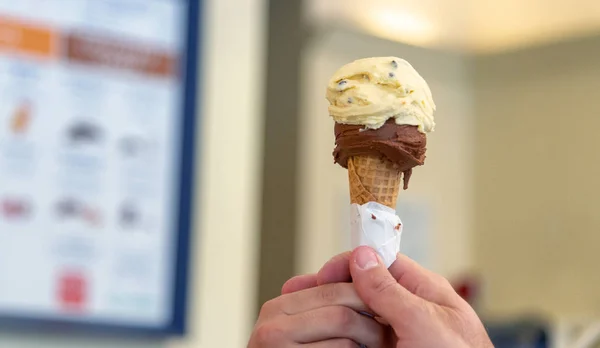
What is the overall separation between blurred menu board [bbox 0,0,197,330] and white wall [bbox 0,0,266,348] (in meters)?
0.06

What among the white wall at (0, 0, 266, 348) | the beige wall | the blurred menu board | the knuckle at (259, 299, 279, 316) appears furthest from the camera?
the beige wall

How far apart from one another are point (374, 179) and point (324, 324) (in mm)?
170

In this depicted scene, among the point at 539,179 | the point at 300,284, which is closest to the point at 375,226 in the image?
the point at 300,284

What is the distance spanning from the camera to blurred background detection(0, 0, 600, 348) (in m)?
2.05

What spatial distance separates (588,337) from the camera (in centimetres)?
215

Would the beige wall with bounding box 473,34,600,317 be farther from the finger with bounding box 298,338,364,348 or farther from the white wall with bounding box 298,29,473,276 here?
the finger with bounding box 298,338,364,348

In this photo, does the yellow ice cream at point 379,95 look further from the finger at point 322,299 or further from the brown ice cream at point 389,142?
the finger at point 322,299

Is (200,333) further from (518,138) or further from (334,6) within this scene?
(518,138)

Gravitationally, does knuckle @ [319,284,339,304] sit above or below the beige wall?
below

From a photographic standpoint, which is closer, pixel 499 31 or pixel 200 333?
pixel 200 333

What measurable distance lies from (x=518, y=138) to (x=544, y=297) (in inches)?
24.1

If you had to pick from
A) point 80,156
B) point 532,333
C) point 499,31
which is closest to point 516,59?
point 499,31

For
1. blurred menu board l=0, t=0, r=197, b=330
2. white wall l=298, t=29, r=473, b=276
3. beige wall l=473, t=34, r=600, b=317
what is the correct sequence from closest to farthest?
blurred menu board l=0, t=0, r=197, b=330
white wall l=298, t=29, r=473, b=276
beige wall l=473, t=34, r=600, b=317

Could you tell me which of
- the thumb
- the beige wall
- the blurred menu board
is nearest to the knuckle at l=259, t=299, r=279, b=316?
the thumb
